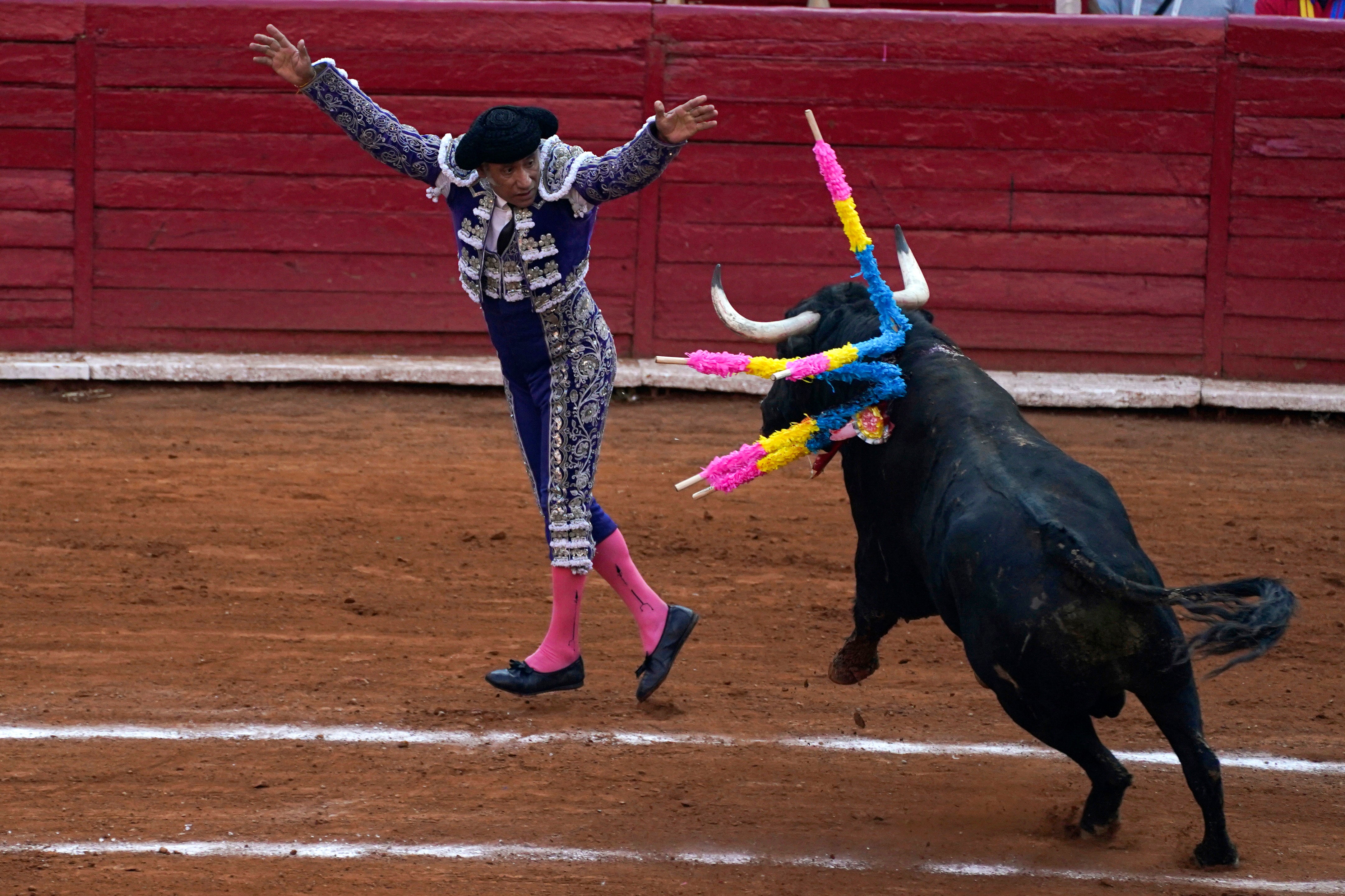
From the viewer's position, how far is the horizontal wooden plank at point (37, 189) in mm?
7754

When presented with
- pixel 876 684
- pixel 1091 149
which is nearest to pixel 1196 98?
pixel 1091 149

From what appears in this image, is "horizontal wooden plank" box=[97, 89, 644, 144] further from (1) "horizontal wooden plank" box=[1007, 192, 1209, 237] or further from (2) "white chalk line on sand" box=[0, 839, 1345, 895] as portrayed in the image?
(2) "white chalk line on sand" box=[0, 839, 1345, 895]

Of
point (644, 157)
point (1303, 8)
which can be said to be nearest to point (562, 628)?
point (644, 157)

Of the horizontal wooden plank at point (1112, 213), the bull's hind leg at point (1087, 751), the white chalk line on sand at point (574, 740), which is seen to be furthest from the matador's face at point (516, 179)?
the horizontal wooden plank at point (1112, 213)

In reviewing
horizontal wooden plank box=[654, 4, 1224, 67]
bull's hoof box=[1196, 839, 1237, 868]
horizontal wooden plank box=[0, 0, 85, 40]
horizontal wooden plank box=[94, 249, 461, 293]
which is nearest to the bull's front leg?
bull's hoof box=[1196, 839, 1237, 868]

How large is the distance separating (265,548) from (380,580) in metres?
0.54

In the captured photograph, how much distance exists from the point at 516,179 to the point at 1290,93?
5.58 metres

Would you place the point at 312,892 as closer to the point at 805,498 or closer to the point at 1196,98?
the point at 805,498

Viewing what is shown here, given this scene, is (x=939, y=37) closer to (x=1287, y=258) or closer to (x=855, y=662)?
(x=1287, y=258)

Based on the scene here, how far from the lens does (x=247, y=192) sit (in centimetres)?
782

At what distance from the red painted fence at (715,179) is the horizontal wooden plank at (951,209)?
0.5 inches

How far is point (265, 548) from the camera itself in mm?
5270

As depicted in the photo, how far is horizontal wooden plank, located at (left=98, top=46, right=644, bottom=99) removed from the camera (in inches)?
305

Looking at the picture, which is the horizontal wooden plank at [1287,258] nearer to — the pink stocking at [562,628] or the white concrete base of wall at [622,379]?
the white concrete base of wall at [622,379]
